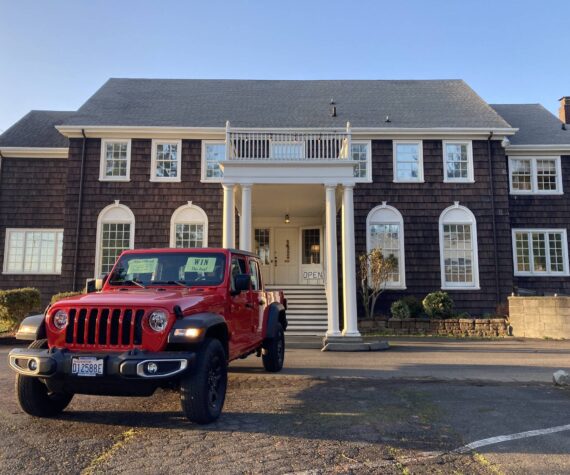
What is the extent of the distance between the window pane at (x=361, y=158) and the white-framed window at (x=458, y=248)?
3.11 metres

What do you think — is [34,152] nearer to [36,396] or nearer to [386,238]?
[386,238]

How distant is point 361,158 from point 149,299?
41.8ft

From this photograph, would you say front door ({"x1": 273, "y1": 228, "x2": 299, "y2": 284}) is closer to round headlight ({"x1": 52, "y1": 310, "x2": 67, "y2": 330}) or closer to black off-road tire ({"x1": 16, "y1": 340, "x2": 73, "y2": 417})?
black off-road tire ({"x1": 16, "y1": 340, "x2": 73, "y2": 417})

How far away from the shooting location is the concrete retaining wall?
1300 cm

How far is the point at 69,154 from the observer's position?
15.5 metres

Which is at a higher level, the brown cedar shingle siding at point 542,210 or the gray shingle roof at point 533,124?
the gray shingle roof at point 533,124

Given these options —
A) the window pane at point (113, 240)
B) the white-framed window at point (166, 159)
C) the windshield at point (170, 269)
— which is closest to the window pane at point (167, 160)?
the white-framed window at point (166, 159)

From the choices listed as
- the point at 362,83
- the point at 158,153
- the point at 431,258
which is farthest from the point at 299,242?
the point at 362,83

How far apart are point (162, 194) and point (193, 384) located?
1222 centimetres

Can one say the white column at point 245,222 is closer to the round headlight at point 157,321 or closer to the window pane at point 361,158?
the window pane at point 361,158

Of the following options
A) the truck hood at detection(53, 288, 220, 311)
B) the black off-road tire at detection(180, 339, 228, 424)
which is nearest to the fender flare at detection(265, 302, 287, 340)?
the truck hood at detection(53, 288, 220, 311)

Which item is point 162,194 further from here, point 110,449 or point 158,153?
point 110,449

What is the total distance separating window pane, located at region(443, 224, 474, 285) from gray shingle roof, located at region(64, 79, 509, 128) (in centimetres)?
369

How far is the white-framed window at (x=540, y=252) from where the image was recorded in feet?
53.1
